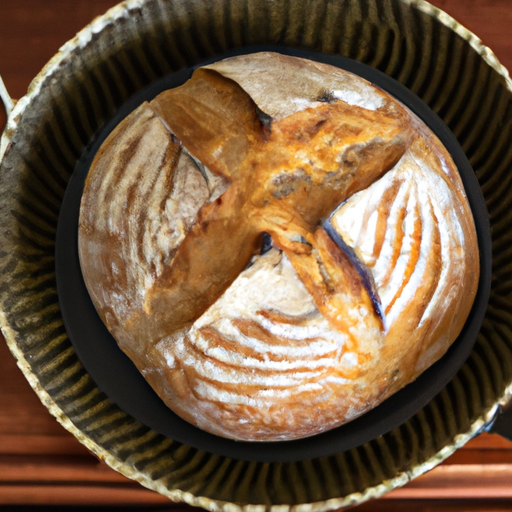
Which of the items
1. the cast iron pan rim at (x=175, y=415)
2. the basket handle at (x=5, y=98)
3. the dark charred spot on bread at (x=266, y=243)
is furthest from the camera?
the basket handle at (x=5, y=98)

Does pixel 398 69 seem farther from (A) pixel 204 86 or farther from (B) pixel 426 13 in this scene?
(A) pixel 204 86

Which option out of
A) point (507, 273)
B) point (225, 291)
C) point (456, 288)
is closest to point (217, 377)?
point (225, 291)

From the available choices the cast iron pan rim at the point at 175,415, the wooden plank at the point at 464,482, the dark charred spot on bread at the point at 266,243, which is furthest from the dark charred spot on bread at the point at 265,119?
the wooden plank at the point at 464,482

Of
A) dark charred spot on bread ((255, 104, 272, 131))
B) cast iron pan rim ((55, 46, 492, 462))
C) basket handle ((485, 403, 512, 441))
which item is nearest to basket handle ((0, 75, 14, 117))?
cast iron pan rim ((55, 46, 492, 462))

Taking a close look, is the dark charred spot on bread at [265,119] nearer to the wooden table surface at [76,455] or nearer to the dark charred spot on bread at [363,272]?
the dark charred spot on bread at [363,272]

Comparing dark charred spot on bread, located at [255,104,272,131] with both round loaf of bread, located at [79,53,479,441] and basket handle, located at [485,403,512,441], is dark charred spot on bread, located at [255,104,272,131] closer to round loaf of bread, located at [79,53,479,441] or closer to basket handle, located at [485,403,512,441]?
round loaf of bread, located at [79,53,479,441]

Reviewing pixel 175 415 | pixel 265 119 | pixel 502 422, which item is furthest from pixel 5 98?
pixel 502 422
